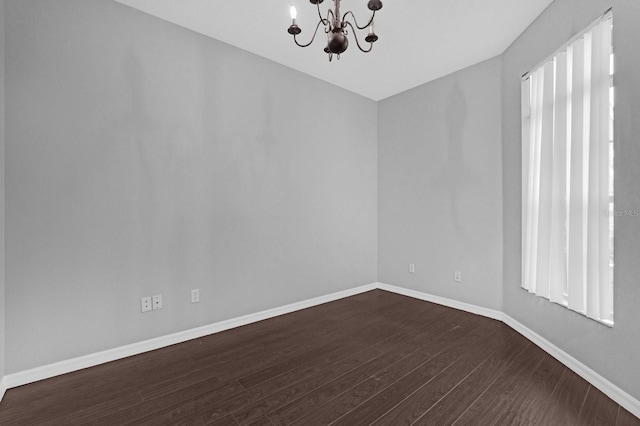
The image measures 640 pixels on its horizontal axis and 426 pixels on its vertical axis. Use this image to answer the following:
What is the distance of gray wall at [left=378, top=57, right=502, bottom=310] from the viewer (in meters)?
3.18

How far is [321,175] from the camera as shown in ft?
12.2

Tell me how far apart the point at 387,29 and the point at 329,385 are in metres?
2.94

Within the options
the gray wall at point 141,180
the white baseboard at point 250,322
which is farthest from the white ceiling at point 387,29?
the white baseboard at point 250,322

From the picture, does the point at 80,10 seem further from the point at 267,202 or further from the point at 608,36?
the point at 608,36

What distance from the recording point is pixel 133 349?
2.37 metres

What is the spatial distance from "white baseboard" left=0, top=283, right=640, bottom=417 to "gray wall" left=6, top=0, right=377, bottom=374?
0.06 meters

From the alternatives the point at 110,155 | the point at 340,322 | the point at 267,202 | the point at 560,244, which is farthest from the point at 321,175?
the point at 560,244

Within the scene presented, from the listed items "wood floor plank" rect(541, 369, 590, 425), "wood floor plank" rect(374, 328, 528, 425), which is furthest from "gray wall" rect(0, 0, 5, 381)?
"wood floor plank" rect(541, 369, 590, 425)

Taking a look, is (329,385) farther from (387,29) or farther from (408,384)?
(387,29)

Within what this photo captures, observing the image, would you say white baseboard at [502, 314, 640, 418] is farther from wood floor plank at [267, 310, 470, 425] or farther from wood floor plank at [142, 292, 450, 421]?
wood floor plank at [142, 292, 450, 421]

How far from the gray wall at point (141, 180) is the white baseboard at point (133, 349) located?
5 cm

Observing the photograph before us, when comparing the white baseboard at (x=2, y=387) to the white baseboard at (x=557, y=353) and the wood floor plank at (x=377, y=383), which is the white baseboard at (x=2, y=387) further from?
the white baseboard at (x=557, y=353)

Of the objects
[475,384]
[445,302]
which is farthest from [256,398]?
[445,302]

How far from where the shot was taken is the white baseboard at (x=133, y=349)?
1.99m
